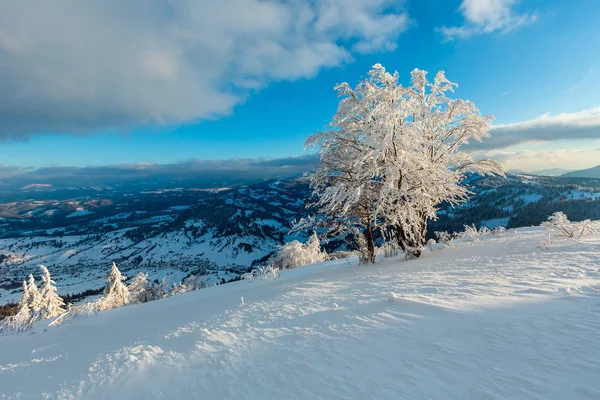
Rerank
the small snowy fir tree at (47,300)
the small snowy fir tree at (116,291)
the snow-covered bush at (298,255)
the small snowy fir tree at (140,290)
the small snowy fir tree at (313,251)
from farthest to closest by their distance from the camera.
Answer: the small snowy fir tree at (140,290)
the small snowy fir tree at (313,251)
the snow-covered bush at (298,255)
the small snowy fir tree at (116,291)
the small snowy fir tree at (47,300)

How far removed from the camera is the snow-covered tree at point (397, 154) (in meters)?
9.62

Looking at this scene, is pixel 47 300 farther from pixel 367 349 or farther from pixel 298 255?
pixel 367 349

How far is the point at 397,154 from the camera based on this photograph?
32.1 feet

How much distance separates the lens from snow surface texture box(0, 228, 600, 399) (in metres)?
2.80

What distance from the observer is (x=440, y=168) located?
33.7 feet

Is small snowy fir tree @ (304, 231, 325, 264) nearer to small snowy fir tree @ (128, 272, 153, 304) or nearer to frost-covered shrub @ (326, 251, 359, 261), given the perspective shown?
frost-covered shrub @ (326, 251, 359, 261)

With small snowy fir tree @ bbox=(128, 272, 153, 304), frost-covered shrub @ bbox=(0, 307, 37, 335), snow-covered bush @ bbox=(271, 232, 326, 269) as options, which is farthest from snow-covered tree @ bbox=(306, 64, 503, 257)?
small snowy fir tree @ bbox=(128, 272, 153, 304)

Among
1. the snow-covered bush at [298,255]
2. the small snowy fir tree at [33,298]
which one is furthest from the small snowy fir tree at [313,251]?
the small snowy fir tree at [33,298]

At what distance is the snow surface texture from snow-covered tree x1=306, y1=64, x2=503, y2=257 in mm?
3849

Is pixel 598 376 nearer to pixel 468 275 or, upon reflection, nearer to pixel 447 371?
pixel 447 371

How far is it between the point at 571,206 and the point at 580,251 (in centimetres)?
16494

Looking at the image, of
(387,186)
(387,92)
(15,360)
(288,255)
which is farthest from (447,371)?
(288,255)

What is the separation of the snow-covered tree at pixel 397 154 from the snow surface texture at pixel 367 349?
3.85 m

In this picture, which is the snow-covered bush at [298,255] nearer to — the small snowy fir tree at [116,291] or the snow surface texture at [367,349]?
the small snowy fir tree at [116,291]
